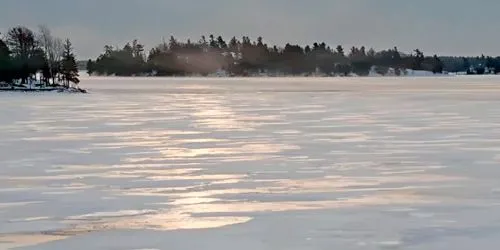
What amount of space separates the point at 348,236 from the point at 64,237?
2.93 metres

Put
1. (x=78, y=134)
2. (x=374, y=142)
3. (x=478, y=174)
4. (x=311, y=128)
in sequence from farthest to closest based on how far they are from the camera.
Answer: (x=311, y=128) → (x=78, y=134) → (x=374, y=142) → (x=478, y=174)

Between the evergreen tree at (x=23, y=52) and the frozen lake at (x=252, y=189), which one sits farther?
the evergreen tree at (x=23, y=52)

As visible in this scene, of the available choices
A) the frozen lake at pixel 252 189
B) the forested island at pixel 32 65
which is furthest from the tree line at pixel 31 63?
the frozen lake at pixel 252 189

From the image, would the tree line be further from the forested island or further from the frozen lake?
the frozen lake

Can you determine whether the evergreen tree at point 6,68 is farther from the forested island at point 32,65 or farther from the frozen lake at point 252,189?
the frozen lake at point 252,189

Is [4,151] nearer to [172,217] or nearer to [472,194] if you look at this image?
[172,217]

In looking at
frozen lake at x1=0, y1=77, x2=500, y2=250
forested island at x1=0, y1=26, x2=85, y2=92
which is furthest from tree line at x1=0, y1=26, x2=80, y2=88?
frozen lake at x1=0, y1=77, x2=500, y2=250

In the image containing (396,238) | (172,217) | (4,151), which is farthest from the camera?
(4,151)

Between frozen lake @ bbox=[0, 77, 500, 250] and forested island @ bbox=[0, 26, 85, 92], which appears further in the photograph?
forested island @ bbox=[0, 26, 85, 92]

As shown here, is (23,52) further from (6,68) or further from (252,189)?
(252,189)

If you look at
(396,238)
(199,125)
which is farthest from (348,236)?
(199,125)

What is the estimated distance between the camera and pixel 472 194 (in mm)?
11039

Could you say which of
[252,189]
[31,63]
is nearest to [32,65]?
[31,63]

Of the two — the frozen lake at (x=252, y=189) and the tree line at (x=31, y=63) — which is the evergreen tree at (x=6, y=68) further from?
the frozen lake at (x=252, y=189)
